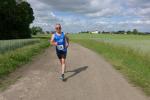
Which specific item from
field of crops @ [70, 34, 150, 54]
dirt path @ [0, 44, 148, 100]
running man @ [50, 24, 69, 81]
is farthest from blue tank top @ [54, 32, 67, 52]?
field of crops @ [70, 34, 150, 54]

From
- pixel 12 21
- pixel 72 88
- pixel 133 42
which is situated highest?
pixel 12 21

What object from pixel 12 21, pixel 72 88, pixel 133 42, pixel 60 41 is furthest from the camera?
pixel 12 21

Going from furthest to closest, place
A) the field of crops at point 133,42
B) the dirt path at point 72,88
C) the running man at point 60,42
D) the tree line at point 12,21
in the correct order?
the tree line at point 12,21 → the field of crops at point 133,42 → the running man at point 60,42 → the dirt path at point 72,88

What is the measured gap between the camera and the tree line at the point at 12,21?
227ft

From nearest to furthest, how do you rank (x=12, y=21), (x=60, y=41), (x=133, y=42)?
(x=60, y=41), (x=133, y=42), (x=12, y=21)

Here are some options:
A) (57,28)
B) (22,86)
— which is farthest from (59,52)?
(22,86)

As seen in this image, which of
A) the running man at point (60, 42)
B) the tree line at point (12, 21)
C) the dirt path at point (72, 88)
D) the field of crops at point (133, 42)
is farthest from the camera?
the tree line at point (12, 21)

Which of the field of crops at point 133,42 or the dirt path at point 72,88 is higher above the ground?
the dirt path at point 72,88

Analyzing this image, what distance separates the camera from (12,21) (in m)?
76.1

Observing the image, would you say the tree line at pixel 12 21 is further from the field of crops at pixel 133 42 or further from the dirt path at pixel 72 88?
the dirt path at pixel 72 88

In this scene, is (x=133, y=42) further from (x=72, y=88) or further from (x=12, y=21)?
(x=72, y=88)

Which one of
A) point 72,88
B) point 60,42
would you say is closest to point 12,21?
point 60,42

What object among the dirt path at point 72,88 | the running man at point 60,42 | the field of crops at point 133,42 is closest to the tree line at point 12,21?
the field of crops at point 133,42

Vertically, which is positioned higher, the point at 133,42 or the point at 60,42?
the point at 60,42
